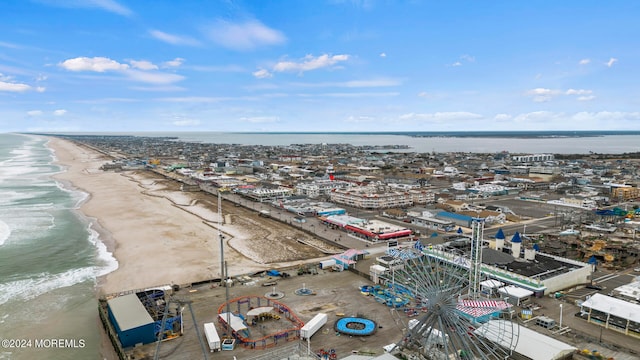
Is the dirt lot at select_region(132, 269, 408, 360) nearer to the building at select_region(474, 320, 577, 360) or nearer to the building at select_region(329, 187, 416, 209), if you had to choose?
the building at select_region(474, 320, 577, 360)

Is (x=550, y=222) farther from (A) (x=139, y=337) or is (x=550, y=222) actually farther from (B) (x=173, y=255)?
(A) (x=139, y=337)

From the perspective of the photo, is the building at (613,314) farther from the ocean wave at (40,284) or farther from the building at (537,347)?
the ocean wave at (40,284)

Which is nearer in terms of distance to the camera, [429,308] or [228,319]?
[429,308]

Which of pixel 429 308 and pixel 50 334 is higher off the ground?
pixel 429 308

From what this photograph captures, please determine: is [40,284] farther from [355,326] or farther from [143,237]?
[355,326]

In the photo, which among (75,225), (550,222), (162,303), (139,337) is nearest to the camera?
(139,337)

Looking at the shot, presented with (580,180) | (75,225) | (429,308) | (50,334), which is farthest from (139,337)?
(580,180)

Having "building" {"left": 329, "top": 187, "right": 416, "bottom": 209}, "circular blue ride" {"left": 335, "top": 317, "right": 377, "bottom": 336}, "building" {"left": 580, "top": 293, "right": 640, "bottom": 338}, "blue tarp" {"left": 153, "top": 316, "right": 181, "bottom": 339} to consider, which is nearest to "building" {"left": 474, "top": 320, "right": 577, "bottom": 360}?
"building" {"left": 580, "top": 293, "right": 640, "bottom": 338}
